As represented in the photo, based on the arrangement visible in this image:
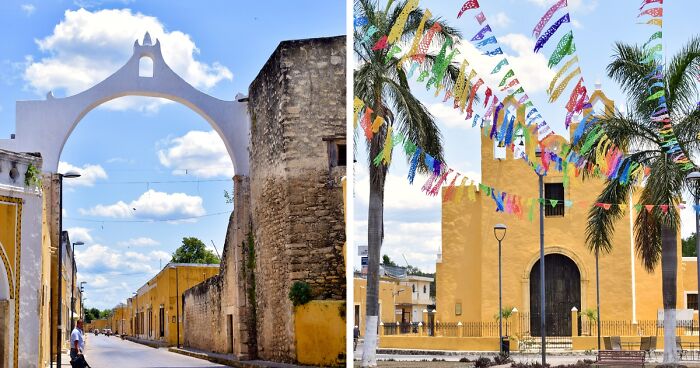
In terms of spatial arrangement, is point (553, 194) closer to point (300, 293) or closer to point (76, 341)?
point (300, 293)

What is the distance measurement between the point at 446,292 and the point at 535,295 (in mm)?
2043

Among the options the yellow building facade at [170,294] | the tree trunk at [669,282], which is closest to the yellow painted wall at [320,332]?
the tree trunk at [669,282]

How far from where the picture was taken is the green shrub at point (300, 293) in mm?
11086

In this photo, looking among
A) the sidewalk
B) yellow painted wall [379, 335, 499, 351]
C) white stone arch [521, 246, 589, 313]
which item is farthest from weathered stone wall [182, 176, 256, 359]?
white stone arch [521, 246, 589, 313]

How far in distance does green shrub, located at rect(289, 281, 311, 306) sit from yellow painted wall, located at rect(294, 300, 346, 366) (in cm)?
8

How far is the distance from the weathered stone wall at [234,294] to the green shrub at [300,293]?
2434 mm

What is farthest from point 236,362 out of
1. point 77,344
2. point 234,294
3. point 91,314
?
point 91,314

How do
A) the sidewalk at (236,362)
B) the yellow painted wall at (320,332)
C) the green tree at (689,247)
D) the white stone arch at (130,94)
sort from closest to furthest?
the yellow painted wall at (320,332) < the sidewalk at (236,362) < the white stone arch at (130,94) < the green tree at (689,247)

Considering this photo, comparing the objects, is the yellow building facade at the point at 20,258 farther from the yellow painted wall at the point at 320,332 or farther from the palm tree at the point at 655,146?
the palm tree at the point at 655,146

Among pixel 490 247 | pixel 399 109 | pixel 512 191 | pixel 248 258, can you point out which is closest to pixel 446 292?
pixel 490 247

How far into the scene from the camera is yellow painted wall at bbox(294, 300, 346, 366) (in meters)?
10.7

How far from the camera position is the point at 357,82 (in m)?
9.13

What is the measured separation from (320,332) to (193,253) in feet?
99.3

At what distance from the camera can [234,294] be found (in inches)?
541
